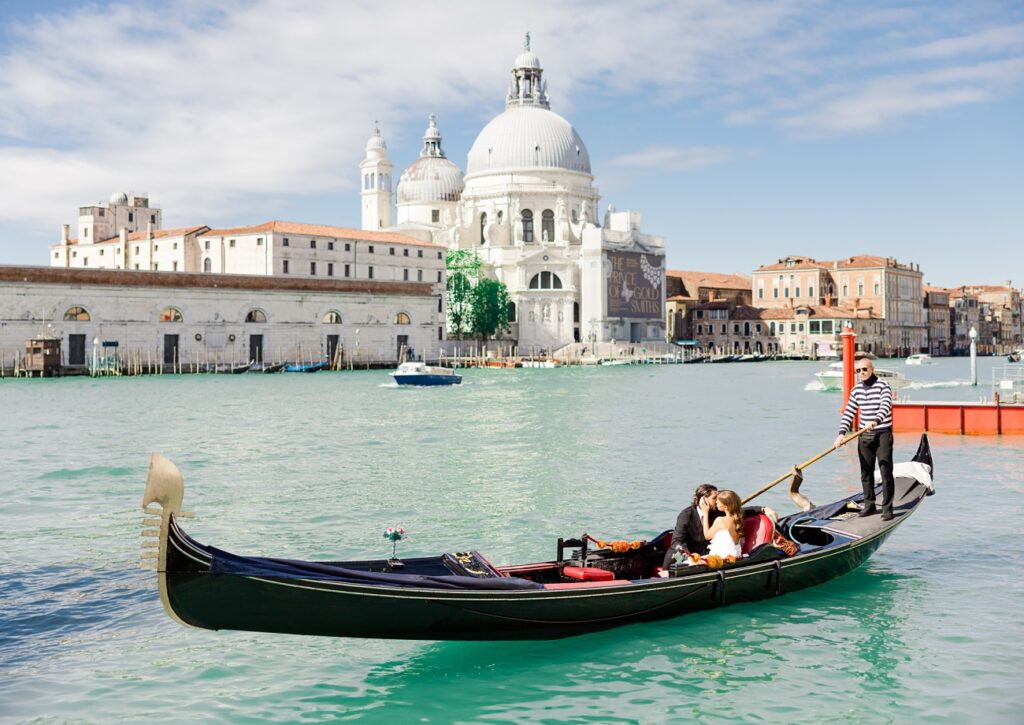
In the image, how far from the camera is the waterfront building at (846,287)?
81688 mm

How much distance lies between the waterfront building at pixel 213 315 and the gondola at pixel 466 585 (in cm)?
3960

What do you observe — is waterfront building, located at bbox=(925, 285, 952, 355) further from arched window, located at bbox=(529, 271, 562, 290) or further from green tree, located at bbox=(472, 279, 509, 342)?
green tree, located at bbox=(472, 279, 509, 342)

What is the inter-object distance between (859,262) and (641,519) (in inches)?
3129

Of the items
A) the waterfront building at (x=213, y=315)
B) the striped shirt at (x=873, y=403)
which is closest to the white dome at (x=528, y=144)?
the waterfront building at (x=213, y=315)

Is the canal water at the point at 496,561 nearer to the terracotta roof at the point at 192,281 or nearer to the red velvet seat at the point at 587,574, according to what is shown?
the red velvet seat at the point at 587,574

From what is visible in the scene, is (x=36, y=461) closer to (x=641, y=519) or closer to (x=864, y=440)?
(x=641, y=519)

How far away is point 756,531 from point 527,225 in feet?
214

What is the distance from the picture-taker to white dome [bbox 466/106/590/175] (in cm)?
7175

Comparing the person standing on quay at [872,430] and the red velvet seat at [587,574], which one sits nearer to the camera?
the red velvet seat at [587,574]

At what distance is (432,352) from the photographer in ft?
190

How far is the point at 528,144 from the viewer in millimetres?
71812

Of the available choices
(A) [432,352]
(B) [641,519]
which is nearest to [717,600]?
(B) [641,519]

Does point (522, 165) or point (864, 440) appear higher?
point (522, 165)

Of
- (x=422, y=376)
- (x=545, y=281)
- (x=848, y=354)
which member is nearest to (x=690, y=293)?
(x=545, y=281)
